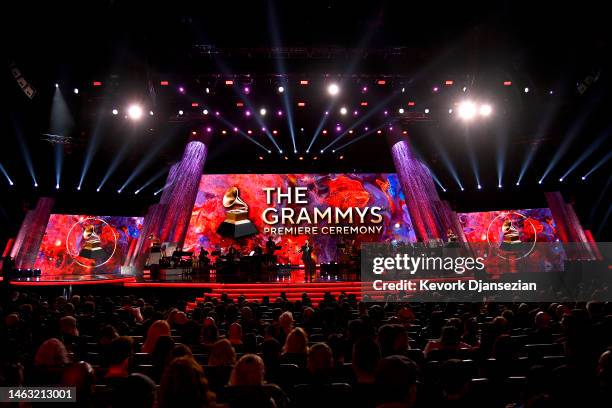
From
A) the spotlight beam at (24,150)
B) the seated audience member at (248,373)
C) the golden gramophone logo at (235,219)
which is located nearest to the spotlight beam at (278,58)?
the golden gramophone logo at (235,219)

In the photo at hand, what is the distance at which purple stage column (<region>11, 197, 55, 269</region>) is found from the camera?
19.1 meters

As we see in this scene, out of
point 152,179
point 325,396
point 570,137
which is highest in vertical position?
point 570,137

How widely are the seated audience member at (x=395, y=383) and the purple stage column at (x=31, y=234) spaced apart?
20.0 metres

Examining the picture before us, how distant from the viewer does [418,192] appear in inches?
773

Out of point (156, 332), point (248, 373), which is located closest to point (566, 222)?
point (156, 332)

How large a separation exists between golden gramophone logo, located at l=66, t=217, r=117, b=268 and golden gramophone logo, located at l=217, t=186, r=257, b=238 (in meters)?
5.27

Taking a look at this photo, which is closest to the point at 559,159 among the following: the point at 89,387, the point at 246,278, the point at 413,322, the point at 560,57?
the point at 560,57

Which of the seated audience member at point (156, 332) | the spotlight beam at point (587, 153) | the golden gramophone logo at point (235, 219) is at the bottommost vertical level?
the seated audience member at point (156, 332)

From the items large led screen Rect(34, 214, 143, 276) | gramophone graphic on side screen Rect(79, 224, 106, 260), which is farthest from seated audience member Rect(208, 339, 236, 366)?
gramophone graphic on side screen Rect(79, 224, 106, 260)

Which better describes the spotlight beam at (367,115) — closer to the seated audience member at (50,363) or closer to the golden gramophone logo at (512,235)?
the golden gramophone logo at (512,235)

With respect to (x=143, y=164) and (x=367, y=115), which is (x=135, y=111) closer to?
(x=143, y=164)

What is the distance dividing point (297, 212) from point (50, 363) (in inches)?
777

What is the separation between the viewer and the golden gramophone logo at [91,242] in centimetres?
2228

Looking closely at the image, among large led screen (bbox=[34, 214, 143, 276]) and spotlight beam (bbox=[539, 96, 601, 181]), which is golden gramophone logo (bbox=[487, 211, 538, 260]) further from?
large led screen (bbox=[34, 214, 143, 276])
